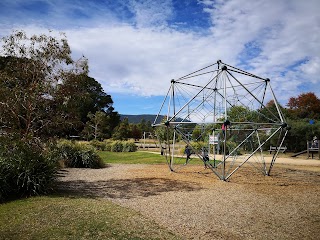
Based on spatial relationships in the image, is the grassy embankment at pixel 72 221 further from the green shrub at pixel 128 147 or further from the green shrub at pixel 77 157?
the green shrub at pixel 128 147

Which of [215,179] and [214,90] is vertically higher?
[214,90]

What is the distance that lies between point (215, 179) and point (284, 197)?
12.7ft

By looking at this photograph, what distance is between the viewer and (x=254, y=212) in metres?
7.56

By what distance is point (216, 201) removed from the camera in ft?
28.8

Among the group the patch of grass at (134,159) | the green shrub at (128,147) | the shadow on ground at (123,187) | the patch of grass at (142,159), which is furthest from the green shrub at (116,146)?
the shadow on ground at (123,187)

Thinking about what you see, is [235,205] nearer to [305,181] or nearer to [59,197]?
[59,197]

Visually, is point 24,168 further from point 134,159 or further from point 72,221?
point 134,159

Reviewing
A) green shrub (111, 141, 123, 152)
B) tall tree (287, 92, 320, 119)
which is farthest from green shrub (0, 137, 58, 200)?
tall tree (287, 92, 320, 119)

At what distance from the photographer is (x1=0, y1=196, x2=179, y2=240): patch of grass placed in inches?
214

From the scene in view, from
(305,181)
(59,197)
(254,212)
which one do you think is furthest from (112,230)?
(305,181)

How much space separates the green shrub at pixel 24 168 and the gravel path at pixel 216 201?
46.4 inches

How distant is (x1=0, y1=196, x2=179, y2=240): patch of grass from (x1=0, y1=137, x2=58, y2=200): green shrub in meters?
A: 0.72

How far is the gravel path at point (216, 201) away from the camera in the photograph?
619 centimetres

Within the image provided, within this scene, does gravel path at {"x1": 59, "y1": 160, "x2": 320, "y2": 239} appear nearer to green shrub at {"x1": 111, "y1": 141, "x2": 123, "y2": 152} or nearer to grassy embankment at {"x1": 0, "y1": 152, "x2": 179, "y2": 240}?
grassy embankment at {"x1": 0, "y1": 152, "x2": 179, "y2": 240}
